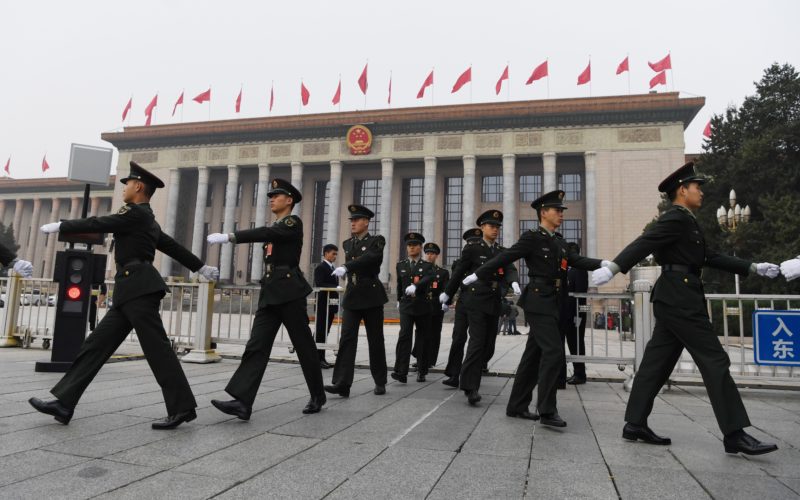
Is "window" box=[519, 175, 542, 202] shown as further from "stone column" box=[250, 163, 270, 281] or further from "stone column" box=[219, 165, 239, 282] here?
"stone column" box=[219, 165, 239, 282]

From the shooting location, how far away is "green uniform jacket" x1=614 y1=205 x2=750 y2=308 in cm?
352

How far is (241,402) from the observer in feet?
12.6

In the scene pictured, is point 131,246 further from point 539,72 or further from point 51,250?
point 51,250

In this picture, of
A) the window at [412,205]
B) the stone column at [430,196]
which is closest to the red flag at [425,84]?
the stone column at [430,196]

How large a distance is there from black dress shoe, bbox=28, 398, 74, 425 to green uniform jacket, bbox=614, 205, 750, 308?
3968 mm

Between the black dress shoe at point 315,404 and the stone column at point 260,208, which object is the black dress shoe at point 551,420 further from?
the stone column at point 260,208

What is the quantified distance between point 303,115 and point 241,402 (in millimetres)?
40485

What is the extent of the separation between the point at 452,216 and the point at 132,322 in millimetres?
38561

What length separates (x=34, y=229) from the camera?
57.0 m

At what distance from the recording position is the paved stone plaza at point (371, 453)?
2.41m

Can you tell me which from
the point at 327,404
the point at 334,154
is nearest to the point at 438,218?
the point at 334,154

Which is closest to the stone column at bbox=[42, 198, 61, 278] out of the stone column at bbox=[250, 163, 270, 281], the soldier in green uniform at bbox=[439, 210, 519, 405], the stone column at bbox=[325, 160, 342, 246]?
the stone column at bbox=[250, 163, 270, 281]

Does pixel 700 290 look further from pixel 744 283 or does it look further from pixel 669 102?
pixel 669 102

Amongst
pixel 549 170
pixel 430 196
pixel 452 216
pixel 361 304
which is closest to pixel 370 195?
pixel 430 196
